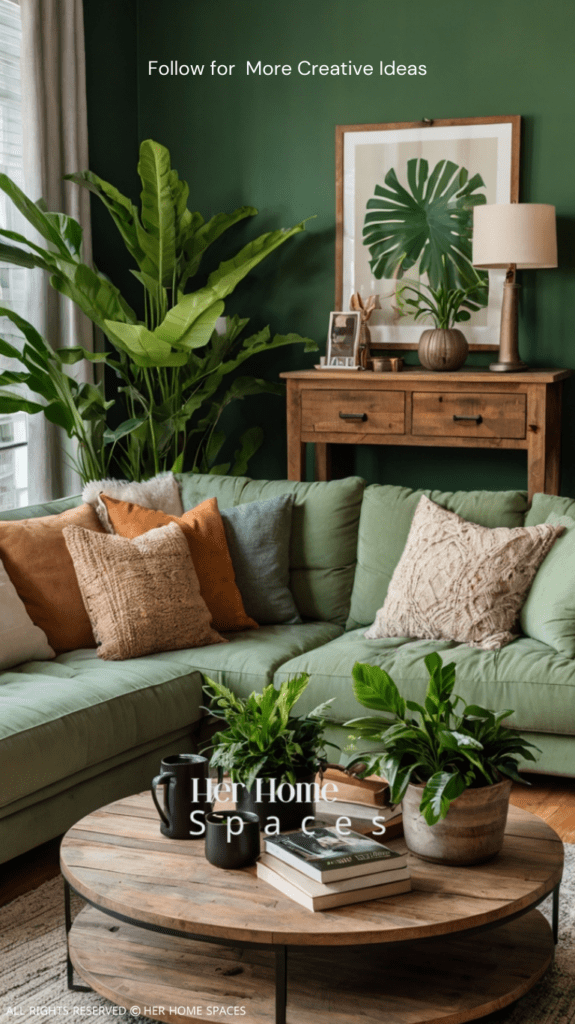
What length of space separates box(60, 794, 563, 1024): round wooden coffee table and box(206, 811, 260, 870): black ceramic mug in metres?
0.02

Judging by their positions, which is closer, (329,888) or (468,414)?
(329,888)

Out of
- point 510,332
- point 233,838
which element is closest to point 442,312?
point 510,332

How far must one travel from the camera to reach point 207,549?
3428mm

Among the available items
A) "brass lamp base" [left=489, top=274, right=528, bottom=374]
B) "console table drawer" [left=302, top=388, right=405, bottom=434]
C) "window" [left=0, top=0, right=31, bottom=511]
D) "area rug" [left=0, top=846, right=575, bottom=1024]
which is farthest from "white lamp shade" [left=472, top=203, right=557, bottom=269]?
"area rug" [left=0, top=846, right=575, bottom=1024]

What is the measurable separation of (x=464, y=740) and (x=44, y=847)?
1380 mm

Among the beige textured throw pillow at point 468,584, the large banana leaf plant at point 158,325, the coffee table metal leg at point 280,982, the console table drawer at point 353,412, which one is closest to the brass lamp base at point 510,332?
the console table drawer at point 353,412

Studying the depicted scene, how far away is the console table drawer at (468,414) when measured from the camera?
4.19 metres

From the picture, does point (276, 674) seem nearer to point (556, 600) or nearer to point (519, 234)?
point (556, 600)

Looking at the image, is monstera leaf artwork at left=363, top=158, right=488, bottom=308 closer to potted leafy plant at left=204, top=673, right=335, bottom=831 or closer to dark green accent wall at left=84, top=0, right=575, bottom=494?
dark green accent wall at left=84, top=0, right=575, bottom=494

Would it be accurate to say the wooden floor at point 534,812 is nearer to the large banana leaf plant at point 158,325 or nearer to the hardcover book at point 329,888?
the hardcover book at point 329,888

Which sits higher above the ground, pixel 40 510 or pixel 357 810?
pixel 40 510

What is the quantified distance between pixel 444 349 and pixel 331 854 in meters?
2.96

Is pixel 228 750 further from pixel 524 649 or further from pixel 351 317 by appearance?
pixel 351 317

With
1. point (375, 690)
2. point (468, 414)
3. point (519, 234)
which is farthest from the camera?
point (468, 414)
